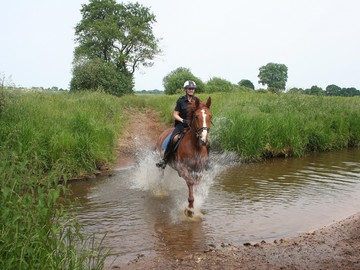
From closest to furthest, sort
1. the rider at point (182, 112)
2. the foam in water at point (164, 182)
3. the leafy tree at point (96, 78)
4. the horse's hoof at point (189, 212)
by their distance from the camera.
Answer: the horse's hoof at point (189, 212), the rider at point (182, 112), the foam in water at point (164, 182), the leafy tree at point (96, 78)

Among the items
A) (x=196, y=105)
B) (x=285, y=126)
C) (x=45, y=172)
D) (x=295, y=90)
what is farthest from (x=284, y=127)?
(x=295, y=90)

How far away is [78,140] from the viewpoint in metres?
11.6

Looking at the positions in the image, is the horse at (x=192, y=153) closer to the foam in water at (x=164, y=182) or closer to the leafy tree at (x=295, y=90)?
the foam in water at (x=164, y=182)

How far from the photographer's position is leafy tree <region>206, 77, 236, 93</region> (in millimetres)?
54000

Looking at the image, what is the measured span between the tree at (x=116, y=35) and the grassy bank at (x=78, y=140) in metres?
35.8

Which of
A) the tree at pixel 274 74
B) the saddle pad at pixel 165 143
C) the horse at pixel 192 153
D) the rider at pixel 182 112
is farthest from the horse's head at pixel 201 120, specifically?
the tree at pixel 274 74

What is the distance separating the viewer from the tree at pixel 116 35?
54469 millimetres

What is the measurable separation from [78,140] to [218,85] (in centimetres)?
4700

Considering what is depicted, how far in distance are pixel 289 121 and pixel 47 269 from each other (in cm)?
1326

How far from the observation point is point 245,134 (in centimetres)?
1362

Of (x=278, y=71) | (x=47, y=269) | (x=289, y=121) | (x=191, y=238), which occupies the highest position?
(x=278, y=71)

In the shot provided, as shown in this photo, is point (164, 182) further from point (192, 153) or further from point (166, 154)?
point (192, 153)

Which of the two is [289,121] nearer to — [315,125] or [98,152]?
[315,125]

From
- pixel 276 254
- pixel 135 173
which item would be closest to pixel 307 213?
pixel 276 254
